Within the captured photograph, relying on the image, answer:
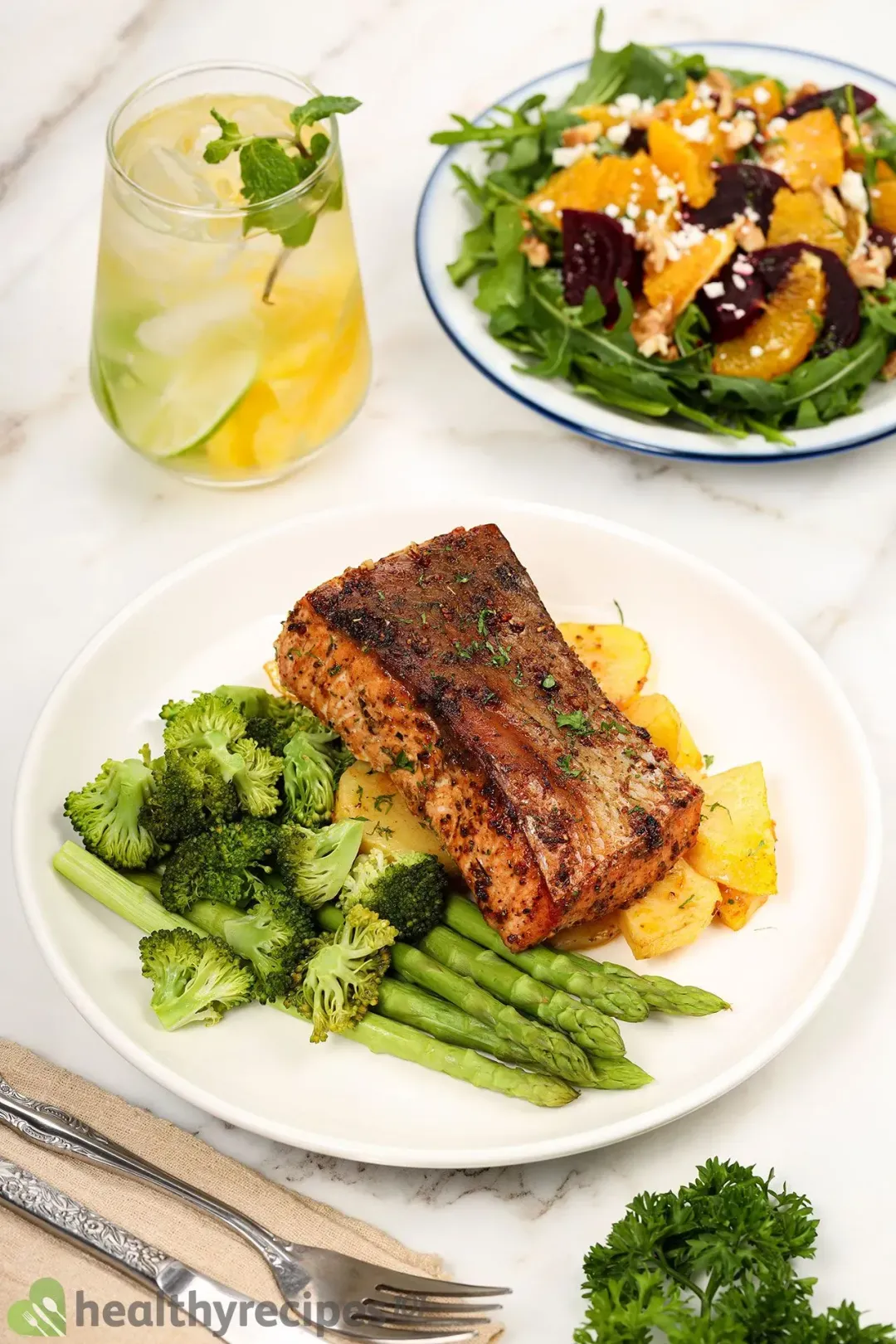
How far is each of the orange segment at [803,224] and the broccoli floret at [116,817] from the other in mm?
3442

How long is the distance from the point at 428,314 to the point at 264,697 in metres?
2.39

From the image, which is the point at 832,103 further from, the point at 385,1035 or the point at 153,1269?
the point at 153,1269

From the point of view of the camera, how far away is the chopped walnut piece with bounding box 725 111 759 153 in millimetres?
5730

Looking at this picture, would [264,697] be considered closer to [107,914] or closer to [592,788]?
[107,914]

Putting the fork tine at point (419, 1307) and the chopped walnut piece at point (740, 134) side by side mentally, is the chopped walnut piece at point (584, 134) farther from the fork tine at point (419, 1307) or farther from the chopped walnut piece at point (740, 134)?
the fork tine at point (419, 1307)

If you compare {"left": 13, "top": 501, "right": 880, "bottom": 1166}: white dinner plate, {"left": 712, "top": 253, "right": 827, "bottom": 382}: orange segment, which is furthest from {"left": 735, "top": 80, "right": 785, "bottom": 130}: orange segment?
{"left": 13, "top": 501, "right": 880, "bottom": 1166}: white dinner plate

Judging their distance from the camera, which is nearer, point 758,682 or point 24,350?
point 758,682

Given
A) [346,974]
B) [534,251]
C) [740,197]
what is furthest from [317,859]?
[740,197]

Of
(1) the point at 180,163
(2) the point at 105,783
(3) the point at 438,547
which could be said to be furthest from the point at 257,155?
(2) the point at 105,783

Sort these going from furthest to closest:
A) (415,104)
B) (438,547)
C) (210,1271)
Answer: (415,104)
(438,547)
(210,1271)

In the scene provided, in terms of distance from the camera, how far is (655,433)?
500cm

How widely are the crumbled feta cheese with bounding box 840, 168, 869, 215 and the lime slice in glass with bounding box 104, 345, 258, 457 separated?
265 centimetres

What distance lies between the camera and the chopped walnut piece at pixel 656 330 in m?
5.20

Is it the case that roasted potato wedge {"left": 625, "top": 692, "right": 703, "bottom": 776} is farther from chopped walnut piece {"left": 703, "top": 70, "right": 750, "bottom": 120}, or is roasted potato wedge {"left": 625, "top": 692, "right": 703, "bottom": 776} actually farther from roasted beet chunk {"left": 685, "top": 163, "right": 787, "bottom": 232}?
chopped walnut piece {"left": 703, "top": 70, "right": 750, "bottom": 120}
